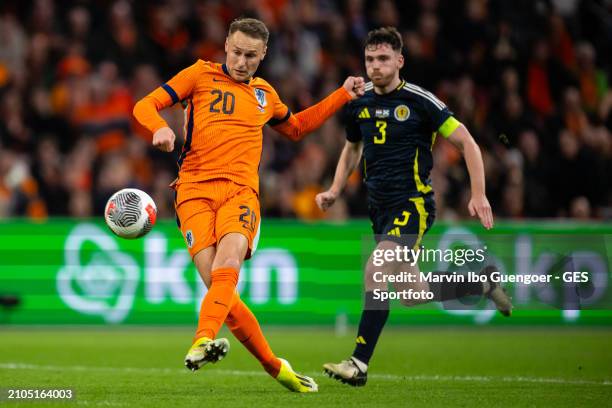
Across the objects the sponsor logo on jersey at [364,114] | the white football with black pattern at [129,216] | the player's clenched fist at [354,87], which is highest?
the player's clenched fist at [354,87]

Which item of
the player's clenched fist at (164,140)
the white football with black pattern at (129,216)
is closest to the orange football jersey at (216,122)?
the white football with black pattern at (129,216)

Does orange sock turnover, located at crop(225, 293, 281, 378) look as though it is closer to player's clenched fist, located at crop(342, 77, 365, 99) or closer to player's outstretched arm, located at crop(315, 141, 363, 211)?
player's outstretched arm, located at crop(315, 141, 363, 211)

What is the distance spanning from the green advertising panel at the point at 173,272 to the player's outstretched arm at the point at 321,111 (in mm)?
6070

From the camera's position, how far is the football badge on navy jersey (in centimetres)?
874

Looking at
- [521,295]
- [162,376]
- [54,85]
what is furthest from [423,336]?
[54,85]

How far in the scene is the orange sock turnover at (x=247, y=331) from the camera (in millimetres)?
7973

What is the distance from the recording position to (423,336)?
14508mm

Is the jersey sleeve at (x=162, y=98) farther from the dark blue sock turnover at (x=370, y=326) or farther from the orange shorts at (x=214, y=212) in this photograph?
the dark blue sock turnover at (x=370, y=326)

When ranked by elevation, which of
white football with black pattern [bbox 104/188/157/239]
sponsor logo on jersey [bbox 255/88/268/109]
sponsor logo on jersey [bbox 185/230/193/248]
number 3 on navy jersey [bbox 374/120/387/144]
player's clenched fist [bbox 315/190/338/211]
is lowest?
sponsor logo on jersey [bbox 185/230/193/248]

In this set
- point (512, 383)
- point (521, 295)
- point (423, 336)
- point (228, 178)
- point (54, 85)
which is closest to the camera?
point (228, 178)

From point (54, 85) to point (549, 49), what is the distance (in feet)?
25.7

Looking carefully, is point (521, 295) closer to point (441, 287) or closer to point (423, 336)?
point (423, 336)

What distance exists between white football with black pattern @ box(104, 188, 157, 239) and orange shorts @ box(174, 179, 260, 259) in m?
0.24

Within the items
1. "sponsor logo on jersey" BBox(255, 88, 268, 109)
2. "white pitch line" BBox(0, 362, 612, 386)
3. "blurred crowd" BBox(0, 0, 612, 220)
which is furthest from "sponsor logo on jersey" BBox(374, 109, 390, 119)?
"blurred crowd" BBox(0, 0, 612, 220)
